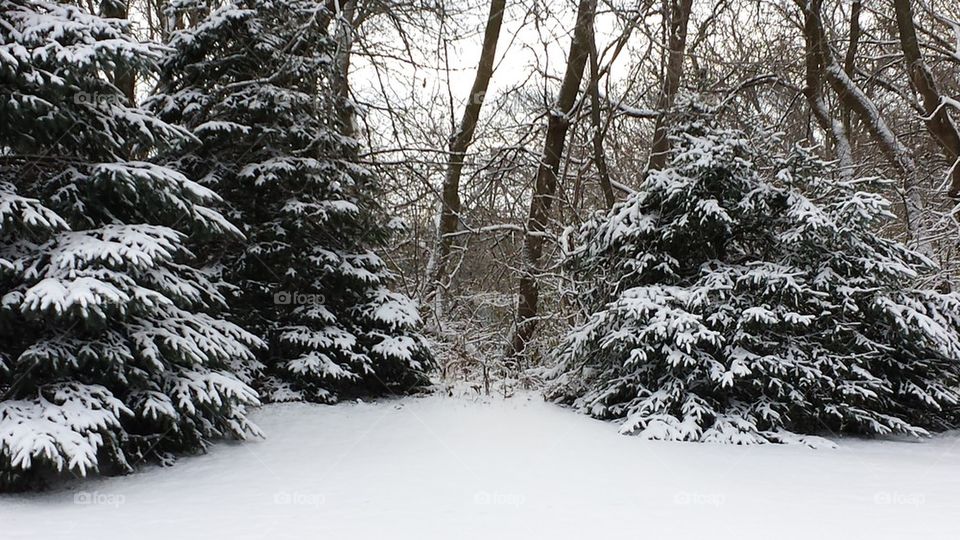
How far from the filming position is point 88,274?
489 centimetres

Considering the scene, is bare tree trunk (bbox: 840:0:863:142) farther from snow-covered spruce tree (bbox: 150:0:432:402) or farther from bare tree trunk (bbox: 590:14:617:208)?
snow-covered spruce tree (bbox: 150:0:432:402)

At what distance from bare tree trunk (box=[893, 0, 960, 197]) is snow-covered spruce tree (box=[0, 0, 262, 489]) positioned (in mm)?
9465

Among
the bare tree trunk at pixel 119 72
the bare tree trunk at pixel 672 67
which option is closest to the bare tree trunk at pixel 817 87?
the bare tree trunk at pixel 672 67

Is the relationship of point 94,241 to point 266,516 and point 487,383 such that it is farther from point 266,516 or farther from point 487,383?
point 487,383

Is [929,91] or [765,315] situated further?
[929,91]

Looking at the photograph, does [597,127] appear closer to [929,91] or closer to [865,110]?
[865,110]

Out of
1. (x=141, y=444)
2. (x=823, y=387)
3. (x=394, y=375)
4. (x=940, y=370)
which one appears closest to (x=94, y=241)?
A: (x=141, y=444)

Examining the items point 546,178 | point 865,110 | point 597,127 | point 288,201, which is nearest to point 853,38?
point 865,110

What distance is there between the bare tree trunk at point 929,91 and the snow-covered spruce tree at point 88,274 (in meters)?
9.47

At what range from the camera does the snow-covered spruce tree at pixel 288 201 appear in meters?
8.52

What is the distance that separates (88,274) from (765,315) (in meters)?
6.21

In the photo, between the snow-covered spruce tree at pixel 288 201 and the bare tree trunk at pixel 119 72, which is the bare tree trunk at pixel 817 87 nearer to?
the snow-covered spruce tree at pixel 288 201

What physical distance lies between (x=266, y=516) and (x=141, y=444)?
202cm

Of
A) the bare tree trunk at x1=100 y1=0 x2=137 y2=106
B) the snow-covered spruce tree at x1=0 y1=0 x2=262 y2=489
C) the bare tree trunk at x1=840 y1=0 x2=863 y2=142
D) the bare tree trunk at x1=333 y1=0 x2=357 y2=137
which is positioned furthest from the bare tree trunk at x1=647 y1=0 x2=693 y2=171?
the bare tree trunk at x1=100 y1=0 x2=137 y2=106
